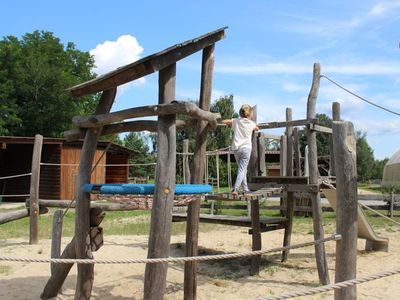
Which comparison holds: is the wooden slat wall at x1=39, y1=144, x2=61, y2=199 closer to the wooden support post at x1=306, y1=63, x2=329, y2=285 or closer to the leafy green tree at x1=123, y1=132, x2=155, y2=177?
the wooden support post at x1=306, y1=63, x2=329, y2=285

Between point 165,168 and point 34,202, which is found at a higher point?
point 165,168

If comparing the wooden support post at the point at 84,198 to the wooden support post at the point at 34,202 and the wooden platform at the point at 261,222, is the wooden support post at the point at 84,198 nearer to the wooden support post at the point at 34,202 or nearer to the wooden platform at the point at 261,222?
the wooden platform at the point at 261,222

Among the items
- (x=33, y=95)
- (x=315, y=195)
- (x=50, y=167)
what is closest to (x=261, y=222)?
(x=315, y=195)

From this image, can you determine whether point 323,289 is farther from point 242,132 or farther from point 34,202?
point 34,202

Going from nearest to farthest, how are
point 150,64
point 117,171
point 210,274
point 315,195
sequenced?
point 150,64 → point 315,195 → point 210,274 → point 117,171

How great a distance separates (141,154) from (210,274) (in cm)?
5504

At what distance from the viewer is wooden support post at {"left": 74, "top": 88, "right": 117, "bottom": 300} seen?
17.2 feet

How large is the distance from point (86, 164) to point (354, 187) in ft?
9.16

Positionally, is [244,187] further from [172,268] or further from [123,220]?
[123,220]

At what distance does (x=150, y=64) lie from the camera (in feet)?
14.7

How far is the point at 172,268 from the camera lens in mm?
7902

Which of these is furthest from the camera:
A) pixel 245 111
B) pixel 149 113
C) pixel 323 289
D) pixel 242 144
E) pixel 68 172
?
pixel 68 172

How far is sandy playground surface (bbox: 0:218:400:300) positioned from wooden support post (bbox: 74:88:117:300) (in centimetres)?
89

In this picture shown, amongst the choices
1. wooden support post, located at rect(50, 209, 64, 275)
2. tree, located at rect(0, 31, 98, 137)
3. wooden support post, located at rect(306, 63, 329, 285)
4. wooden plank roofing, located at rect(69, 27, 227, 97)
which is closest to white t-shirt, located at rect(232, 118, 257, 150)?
wooden support post, located at rect(306, 63, 329, 285)
